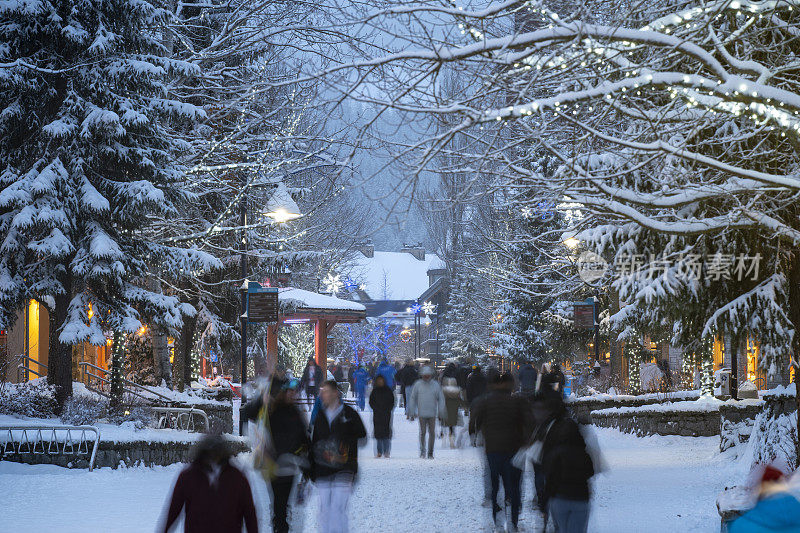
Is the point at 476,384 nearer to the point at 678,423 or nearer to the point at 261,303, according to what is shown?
the point at 678,423

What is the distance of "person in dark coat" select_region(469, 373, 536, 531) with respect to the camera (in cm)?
1184

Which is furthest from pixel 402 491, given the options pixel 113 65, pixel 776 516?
pixel 776 516

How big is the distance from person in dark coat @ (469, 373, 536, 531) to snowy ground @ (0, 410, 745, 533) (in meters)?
0.52

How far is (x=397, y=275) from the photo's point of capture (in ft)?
349

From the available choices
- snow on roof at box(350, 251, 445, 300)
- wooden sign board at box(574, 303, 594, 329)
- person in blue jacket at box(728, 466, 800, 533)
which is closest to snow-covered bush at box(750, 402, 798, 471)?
person in blue jacket at box(728, 466, 800, 533)

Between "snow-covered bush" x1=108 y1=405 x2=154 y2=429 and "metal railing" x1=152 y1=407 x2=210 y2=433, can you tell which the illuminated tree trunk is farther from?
"metal railing" x1=152 y1=407 x2=210 y2=433

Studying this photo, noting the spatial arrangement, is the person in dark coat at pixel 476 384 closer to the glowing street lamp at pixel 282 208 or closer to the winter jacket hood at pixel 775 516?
the glowing street lamp at pixel 282 208

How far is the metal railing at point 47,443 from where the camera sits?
1565 cm

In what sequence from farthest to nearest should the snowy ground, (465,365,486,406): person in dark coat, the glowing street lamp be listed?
(465,365,486,406): person in dark coat → the glowing street lamp → the snowy ground

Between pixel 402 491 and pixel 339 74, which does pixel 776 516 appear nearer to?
pixel 339 74

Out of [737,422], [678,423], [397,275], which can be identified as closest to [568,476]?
[737,422]

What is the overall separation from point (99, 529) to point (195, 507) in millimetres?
5018

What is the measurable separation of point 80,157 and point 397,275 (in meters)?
87.8

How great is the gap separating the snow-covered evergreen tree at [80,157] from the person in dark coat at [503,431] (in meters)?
8.62
